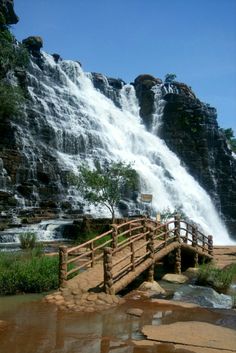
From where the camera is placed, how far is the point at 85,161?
31.9 metres

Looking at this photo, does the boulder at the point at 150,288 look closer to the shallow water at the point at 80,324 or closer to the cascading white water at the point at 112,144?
the shallow water at the point at 80,324

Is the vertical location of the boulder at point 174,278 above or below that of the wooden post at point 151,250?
below

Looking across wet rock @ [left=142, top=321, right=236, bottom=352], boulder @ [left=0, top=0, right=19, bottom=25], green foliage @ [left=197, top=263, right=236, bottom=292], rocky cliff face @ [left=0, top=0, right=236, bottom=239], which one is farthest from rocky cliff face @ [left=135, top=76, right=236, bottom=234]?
wet rock @ [left=142, top=321, right=236, bottom=352]

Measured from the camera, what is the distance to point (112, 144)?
36250 mm

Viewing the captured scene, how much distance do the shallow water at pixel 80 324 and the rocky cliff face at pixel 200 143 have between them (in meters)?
34.0

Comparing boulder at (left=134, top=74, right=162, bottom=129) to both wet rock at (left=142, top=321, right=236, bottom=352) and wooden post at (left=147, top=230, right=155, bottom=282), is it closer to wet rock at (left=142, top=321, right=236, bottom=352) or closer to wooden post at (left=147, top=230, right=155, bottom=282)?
wooden post at (left=147, top=230, right=155, bottom=282)

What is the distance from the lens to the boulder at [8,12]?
40.4 metres

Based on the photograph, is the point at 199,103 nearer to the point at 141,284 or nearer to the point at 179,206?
the point at 179,206

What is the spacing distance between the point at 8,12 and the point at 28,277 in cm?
3701

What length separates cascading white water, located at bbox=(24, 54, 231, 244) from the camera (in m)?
33.1

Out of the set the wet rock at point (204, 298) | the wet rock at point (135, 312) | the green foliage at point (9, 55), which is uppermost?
the green foliage at point (9, 55)

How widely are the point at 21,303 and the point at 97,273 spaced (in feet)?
8.10

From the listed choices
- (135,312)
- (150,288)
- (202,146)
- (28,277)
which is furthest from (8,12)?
(135,312)

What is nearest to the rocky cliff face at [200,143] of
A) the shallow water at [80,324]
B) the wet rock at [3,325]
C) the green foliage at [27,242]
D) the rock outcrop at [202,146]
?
the rock outcrop at [202,146]
